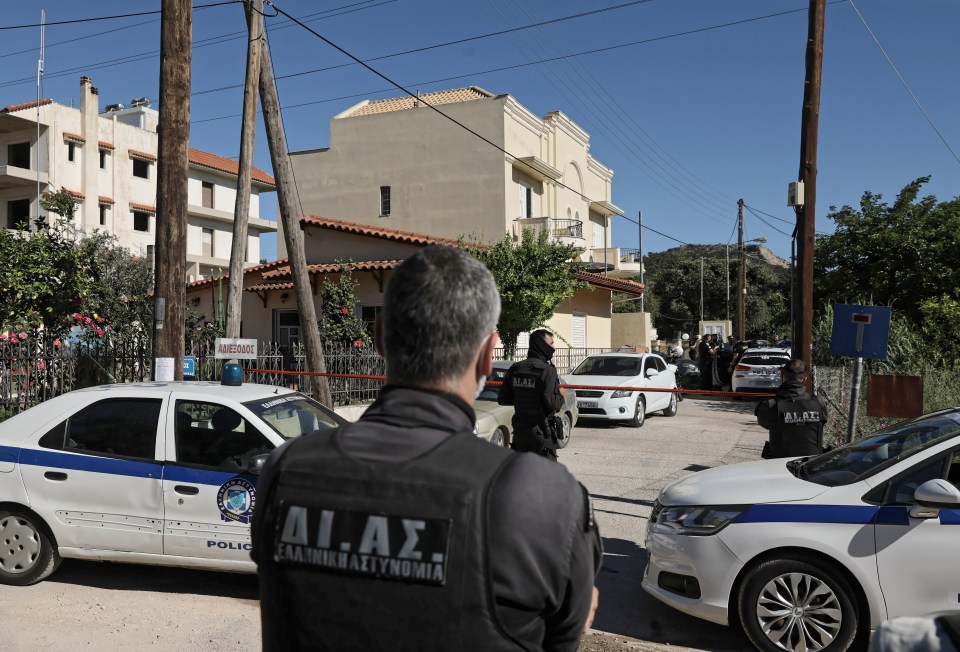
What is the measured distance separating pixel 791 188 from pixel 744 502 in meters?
7.67

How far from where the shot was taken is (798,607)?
4.54 m

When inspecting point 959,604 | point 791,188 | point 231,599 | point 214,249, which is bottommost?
point 231,599

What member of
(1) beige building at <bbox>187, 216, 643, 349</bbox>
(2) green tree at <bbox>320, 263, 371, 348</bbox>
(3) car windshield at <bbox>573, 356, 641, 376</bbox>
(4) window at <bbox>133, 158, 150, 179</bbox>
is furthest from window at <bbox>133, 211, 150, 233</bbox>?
(3) car windshield at <bbox>573, 356, 641, 376</bbox>

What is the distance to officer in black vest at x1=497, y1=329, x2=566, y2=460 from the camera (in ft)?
23.6

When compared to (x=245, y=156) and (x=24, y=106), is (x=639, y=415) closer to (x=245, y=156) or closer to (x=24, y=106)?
(x=245, y=156)

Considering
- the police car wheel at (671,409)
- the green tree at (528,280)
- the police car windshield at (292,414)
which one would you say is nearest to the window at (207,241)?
the green tree at (528,280)

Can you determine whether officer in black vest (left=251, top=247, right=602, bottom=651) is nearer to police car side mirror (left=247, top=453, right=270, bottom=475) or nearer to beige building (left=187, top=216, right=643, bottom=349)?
police car side mirror (left=247, top=453, right=270, bottom=475)

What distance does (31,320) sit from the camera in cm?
1188

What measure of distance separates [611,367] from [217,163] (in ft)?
132

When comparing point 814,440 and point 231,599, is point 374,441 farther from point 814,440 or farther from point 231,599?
point 814,440

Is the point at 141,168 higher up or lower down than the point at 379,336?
higher up

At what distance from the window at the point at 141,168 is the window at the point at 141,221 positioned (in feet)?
7.32

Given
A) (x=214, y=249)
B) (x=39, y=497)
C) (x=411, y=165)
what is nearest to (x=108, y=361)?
(x=39, y=497)

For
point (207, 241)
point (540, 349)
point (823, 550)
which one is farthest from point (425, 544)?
point (207, 241)
